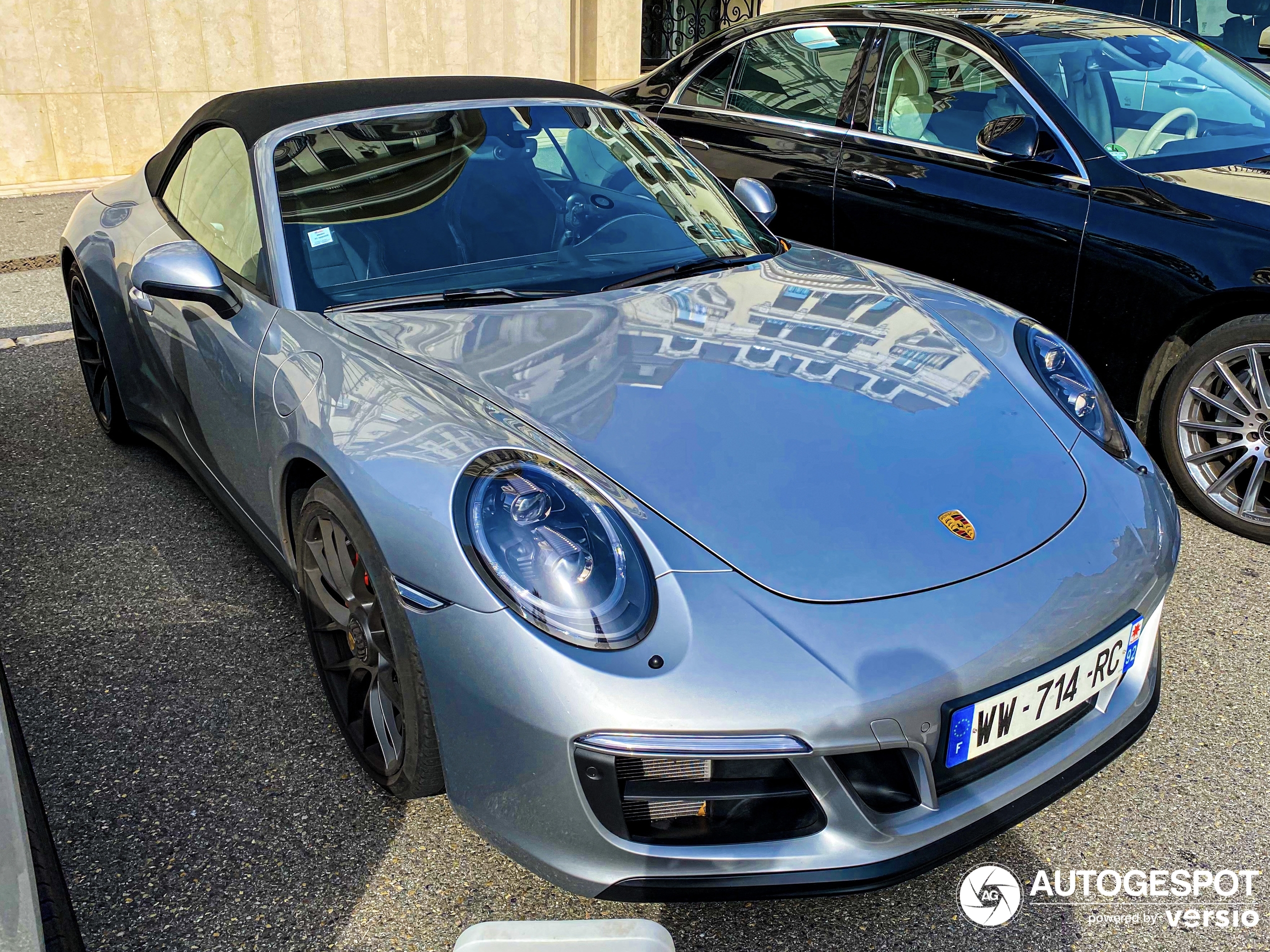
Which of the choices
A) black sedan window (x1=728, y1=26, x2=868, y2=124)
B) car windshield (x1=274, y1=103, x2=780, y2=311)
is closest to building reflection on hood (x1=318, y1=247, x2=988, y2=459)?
car windshield (x1=274, y1=103, x2=780, y2=311)

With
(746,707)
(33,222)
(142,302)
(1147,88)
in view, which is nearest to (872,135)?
(1147,88)

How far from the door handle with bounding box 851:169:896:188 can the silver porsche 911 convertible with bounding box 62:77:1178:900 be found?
1.26 metres

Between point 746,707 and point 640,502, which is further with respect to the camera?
point 640,502

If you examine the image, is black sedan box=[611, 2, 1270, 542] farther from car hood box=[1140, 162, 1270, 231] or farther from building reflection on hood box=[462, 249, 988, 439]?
building reflection on hood box=[462, 249, 988, 439]

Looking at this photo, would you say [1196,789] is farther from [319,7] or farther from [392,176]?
[319,7]

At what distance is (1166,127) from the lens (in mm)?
3812

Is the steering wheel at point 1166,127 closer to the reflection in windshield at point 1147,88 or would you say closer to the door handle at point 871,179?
the reflection in windshield at point 1147,88

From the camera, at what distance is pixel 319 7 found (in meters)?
9.44

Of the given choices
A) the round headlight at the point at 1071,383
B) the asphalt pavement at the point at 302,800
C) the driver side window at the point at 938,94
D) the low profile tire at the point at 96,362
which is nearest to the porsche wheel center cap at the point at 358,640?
the asphalt pavement at the point at 302,800

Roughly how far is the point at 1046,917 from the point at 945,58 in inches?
128

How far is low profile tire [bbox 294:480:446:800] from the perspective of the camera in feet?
6.17

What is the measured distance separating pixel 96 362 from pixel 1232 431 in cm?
376

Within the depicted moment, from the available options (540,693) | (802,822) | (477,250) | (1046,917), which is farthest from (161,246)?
(1046,917)

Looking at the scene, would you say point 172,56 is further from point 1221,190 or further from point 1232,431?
point 1232,431
